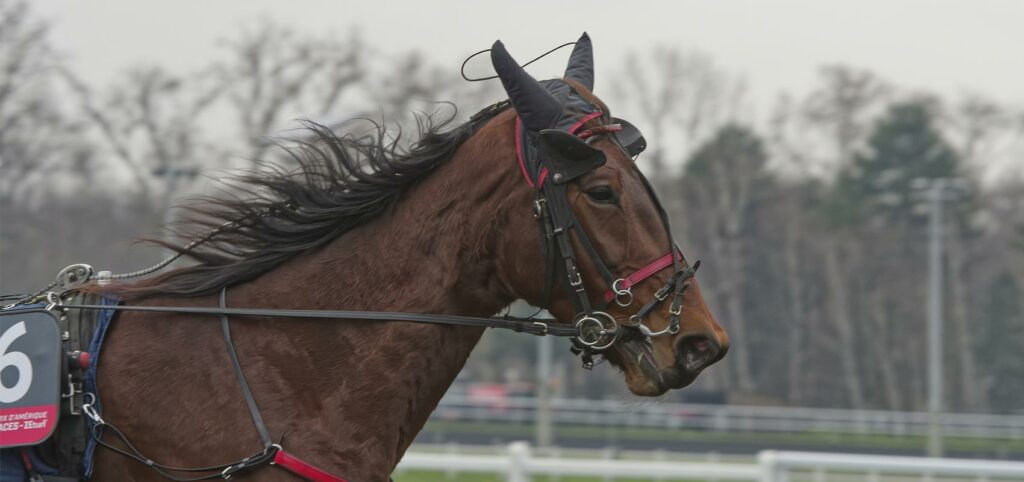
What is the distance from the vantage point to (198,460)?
3.54 m

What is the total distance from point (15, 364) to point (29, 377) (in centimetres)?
7

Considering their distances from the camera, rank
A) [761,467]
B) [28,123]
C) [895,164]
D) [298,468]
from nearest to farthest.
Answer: [298,468], [761,467], [28,123], [895,164]

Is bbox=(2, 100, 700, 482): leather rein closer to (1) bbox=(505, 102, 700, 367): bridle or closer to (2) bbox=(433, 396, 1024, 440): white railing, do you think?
(1) bbox=(505, 102, 700, 367): bridle

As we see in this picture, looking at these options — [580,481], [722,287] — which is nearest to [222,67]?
[580,481]

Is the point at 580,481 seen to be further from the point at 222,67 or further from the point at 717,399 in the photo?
the point at 717,399

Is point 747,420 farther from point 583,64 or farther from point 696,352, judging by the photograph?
point 696,352

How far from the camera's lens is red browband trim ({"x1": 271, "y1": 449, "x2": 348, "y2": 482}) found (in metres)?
3.50

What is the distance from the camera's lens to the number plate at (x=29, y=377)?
358 cm

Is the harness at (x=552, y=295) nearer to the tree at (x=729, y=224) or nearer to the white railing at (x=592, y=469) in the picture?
the white railing at (x=592, y=469)

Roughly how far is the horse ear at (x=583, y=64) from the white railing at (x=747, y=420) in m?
25.0

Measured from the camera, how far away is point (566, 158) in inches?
143

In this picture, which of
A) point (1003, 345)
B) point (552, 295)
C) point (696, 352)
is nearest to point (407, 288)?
point (552, 295)

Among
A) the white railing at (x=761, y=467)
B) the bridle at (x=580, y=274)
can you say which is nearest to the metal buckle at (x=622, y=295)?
the bridle at (x=580, y=274)

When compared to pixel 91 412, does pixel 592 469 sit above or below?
above
